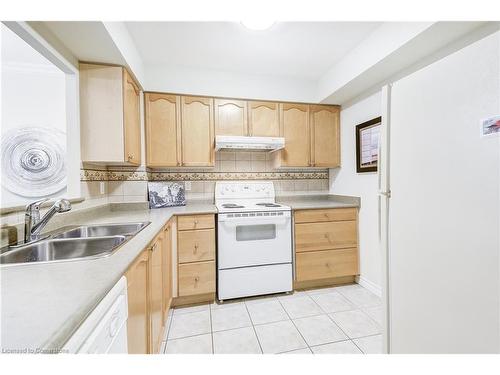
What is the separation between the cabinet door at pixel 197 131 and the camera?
242cm

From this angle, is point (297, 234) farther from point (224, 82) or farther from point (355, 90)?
point (224, 82)

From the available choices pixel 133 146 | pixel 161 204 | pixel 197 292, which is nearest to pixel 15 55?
pixel 133 146

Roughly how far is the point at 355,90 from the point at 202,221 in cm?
205

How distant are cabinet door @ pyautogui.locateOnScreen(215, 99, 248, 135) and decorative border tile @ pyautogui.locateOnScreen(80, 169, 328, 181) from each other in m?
0.53

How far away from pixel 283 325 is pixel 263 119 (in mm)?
2041

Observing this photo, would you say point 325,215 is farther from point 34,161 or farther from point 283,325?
point 34,161

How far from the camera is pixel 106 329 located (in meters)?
0.64

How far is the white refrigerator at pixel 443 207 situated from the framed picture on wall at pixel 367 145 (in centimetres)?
112

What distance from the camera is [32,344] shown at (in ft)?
1.42

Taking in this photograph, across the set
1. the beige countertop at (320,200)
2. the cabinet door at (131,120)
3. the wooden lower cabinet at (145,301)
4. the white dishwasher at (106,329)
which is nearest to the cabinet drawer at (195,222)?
the wooden lower cabinet at (145,301)

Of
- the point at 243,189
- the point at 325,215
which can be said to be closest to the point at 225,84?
the point at 243,189

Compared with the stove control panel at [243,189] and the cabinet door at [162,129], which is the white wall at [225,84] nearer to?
the cabinet door at [162,129]

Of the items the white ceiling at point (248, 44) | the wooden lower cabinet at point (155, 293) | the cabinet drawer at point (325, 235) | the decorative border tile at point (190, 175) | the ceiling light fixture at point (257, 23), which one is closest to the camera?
the wooden lower cabinet at point (155, 293)

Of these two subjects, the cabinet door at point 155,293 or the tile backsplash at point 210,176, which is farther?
the tile backsplash at point 210,176
